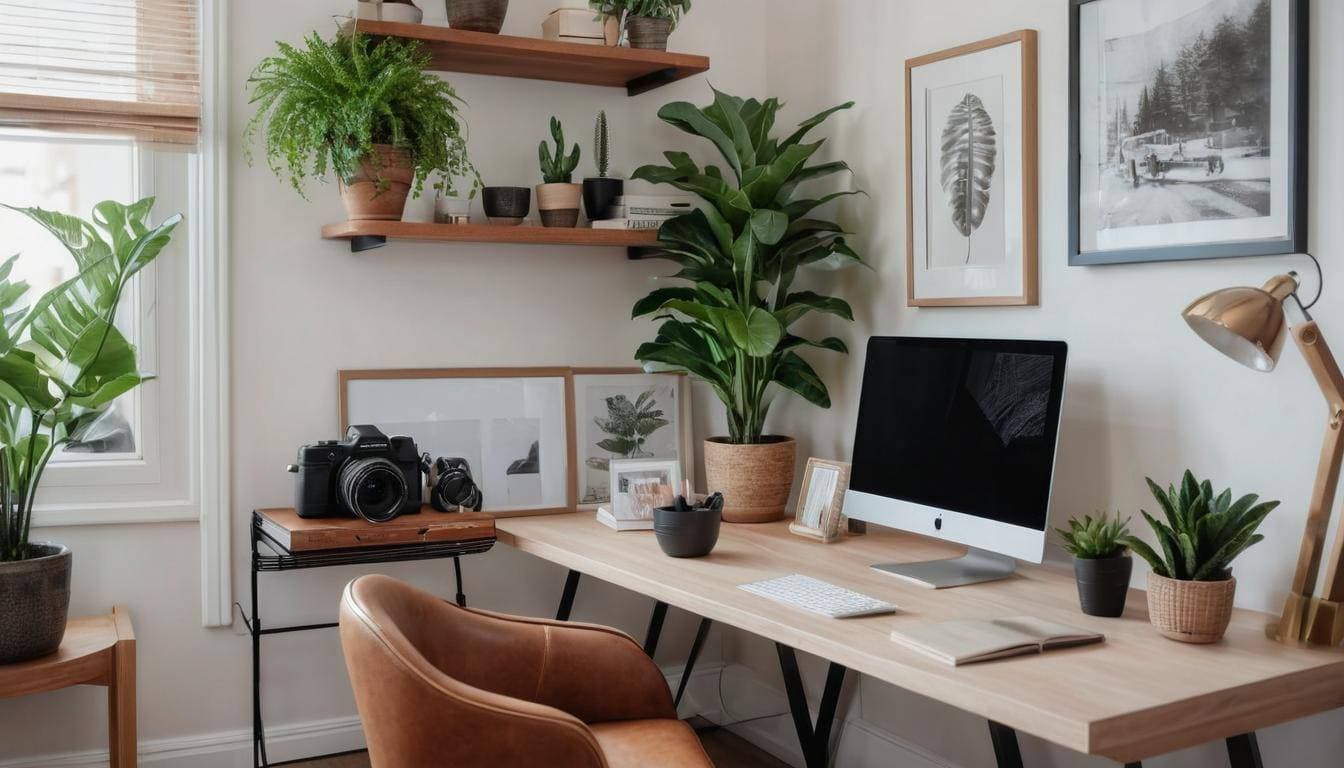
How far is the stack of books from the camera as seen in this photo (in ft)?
11.0

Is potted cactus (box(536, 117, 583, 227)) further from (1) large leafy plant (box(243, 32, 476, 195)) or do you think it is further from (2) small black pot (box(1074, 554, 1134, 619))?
(2) small black pot (box(1074, 554, 1134, 619))

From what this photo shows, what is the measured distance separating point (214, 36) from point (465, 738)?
2.04m

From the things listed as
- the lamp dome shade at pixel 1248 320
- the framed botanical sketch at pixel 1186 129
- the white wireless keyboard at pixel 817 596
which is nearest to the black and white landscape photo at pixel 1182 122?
the framed botanical sketch at pixel 1186 129

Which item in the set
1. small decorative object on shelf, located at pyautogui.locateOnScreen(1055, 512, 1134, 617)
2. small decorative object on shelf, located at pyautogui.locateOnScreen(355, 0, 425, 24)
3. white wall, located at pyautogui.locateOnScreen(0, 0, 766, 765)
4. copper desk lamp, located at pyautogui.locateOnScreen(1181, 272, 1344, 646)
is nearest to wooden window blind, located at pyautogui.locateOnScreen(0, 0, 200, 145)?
white wall, located at pyautogui.locateOnScreen(0, 0, 766, 765)

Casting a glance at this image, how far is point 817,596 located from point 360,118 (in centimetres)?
158

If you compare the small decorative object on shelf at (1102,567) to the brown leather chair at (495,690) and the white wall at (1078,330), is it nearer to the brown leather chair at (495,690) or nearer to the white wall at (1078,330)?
the white wall at (1078,330)

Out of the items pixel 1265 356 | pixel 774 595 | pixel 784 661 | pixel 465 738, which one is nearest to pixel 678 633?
pixel 784 661

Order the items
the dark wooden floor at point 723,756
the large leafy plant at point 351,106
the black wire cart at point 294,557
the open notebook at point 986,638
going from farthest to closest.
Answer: the dark wooden floor at point 723,756 < the large leafy plant at point 351,106 < the black wire cart at point 294,557 < the open notebook at point 986,638

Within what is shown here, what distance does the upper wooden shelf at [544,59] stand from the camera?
304 cm

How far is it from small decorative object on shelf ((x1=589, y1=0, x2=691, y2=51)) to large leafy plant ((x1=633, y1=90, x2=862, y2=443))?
10.2 inches

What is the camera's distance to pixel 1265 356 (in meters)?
1.89

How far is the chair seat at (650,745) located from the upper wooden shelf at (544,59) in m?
1.75

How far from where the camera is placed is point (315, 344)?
3227mm

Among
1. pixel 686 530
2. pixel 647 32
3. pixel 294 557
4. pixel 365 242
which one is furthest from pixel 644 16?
pixel 294 557
